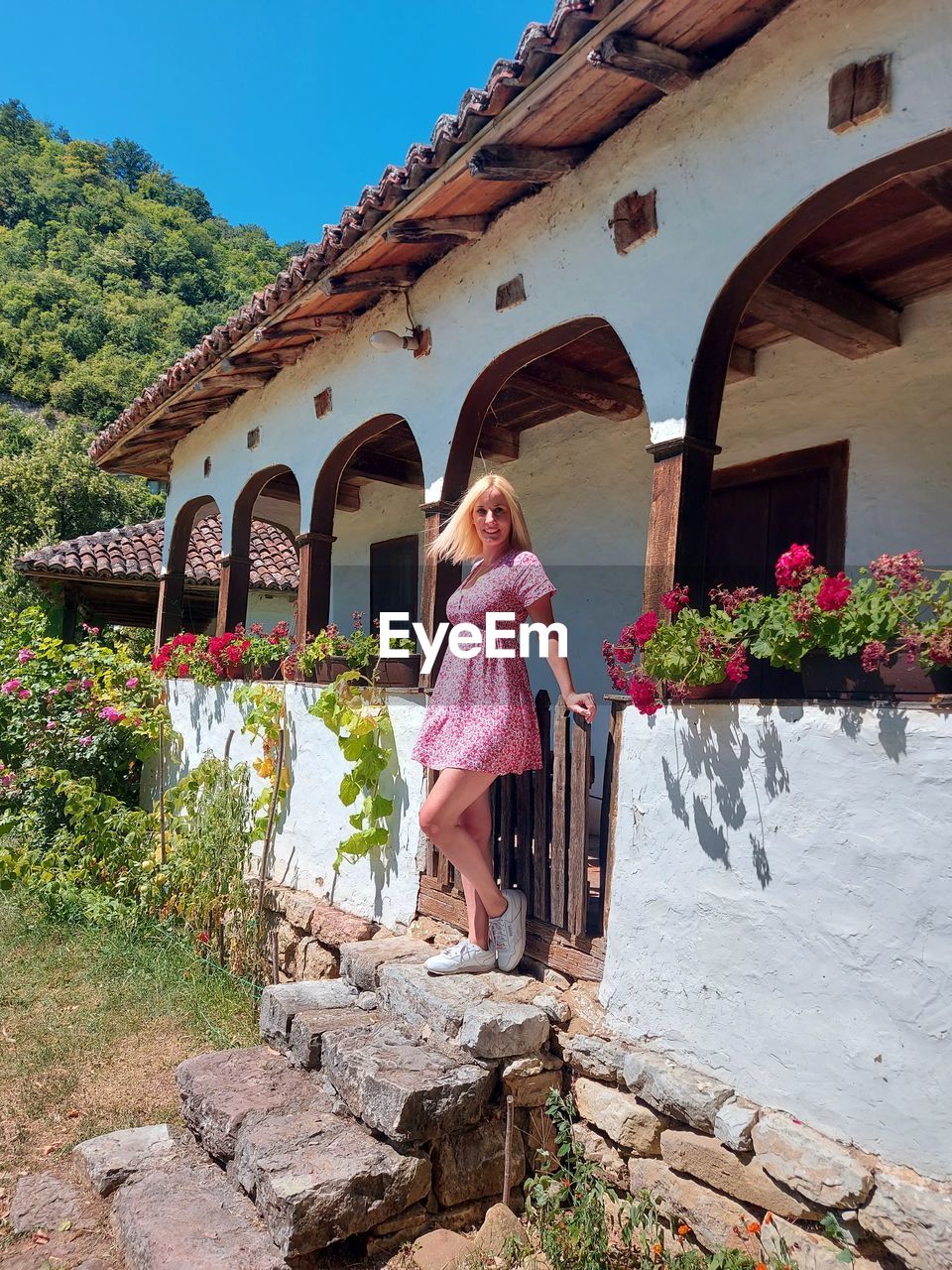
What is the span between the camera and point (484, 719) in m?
3.48

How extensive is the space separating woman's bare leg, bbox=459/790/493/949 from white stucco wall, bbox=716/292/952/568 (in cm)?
239

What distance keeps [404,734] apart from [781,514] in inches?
97.3

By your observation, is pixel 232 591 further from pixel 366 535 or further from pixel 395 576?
pixel 366 535

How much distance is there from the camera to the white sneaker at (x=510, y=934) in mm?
Answer: 3643

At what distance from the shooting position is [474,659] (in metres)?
3.52

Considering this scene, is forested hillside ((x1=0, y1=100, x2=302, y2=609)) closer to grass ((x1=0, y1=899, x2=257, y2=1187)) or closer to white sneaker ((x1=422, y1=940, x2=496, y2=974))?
grass ((x1=0, y1=899, x2=257, y2=1187))

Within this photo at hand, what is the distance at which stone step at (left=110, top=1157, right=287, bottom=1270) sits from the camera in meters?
2.56

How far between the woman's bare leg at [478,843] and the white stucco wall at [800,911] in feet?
Answer: 1.98

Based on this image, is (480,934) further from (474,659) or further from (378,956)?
(474,659)

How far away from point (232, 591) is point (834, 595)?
239 inches

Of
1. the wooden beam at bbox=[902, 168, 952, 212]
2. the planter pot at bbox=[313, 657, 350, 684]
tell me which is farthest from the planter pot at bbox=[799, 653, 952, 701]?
the planter pot at bbox=[313, 657, 350, 684]

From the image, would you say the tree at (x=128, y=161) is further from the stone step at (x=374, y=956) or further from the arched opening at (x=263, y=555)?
the stone step at (x=374, y=956)

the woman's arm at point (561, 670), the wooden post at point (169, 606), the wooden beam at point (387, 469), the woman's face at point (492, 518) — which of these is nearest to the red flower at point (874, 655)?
the woman's arm at point (561, 670)

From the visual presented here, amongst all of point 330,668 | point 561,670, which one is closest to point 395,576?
point 330,668
